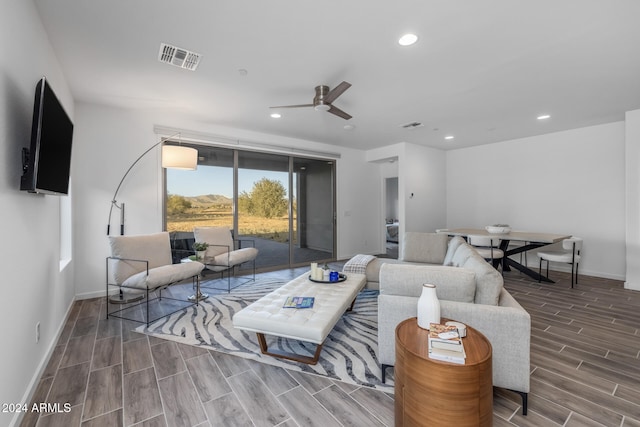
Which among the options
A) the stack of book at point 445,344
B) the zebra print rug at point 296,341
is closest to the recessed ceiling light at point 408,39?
the stack of book at point 445,344

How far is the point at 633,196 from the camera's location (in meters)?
4.09

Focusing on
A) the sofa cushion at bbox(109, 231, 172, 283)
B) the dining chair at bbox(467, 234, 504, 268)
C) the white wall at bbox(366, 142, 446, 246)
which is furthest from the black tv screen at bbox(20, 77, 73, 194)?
the white wall at bbox(366, 142, 446, 246)

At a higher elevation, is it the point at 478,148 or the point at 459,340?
the point at 478,148

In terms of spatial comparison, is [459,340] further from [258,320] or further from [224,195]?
[224,195]

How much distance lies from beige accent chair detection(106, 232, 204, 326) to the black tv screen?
123cm

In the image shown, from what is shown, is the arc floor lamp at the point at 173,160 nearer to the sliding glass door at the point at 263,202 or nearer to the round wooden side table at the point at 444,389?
the sliding glass door at the point at 263,202

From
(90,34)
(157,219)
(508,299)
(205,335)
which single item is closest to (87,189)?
(157,219)

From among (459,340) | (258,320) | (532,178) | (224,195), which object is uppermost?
(532,178)

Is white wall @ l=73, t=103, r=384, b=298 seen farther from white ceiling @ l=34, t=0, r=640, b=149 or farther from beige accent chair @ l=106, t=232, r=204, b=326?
beige accent chair @ l=106, t=232, r=204, b=326

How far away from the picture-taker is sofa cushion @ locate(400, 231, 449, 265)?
4039 mm

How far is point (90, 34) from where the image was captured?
7.49 feet

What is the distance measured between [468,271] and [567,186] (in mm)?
4910

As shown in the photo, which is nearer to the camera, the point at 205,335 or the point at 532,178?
the point at 205,335

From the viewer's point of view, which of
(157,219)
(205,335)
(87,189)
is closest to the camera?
(205,335)
